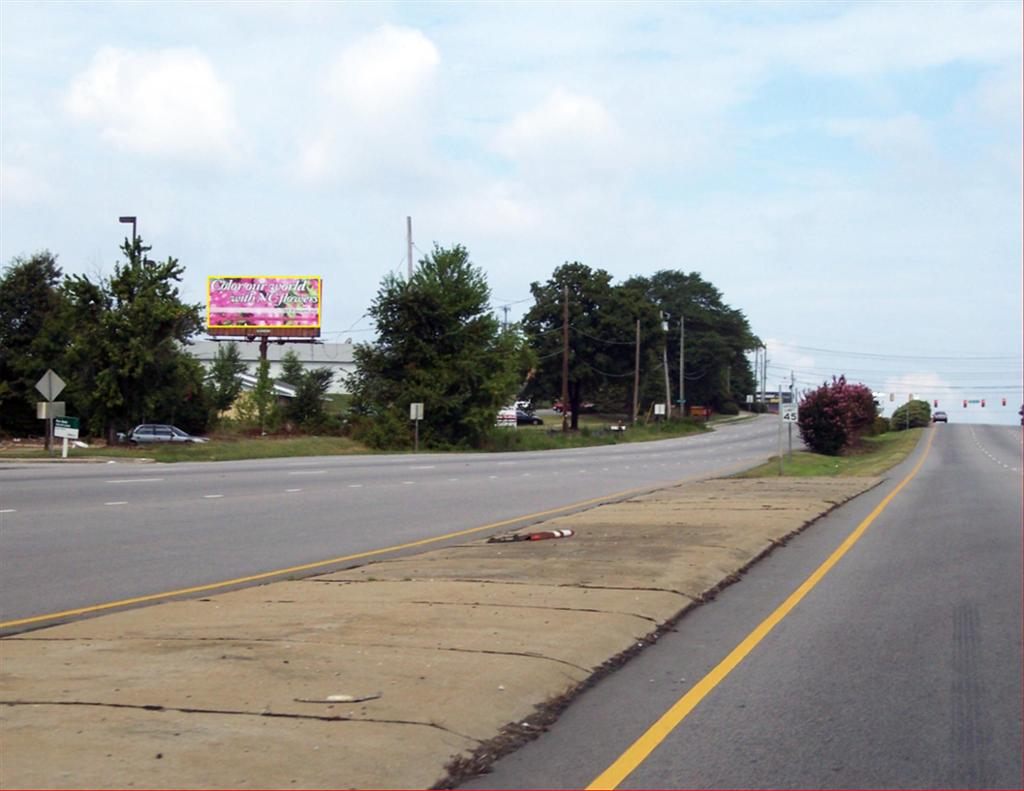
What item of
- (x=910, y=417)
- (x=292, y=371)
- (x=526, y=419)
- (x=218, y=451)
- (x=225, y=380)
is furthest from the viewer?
(x=910, y=417)

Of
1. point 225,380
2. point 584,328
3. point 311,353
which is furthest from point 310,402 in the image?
point 311,353

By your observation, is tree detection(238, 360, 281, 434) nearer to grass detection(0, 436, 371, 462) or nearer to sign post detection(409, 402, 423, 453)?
grass detection(0, 436, 371, 462)

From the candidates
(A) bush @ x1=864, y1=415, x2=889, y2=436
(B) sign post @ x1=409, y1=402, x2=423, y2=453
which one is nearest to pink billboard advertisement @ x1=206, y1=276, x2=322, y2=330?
(B) sign post @ x1=409, y1=402, x2=423, y2=453

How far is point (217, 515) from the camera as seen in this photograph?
776 inches

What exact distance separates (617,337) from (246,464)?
221 ft

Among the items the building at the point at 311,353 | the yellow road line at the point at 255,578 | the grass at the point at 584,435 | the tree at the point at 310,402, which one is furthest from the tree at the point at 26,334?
the building at the point at 311,353

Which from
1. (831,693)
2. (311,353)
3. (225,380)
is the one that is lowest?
(831,693)

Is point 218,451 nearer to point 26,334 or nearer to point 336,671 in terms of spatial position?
point 26,334

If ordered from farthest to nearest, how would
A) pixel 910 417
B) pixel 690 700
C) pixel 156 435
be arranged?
pixel 910 417 → pixel 156 435 → pixel 690 700

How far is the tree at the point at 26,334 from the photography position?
5212 centimetres

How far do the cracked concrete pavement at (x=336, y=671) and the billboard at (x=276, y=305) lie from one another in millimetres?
64099

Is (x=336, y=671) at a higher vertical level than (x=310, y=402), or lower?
lower

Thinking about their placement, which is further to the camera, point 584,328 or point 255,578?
point 584,328

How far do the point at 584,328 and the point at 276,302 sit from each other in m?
32.9
